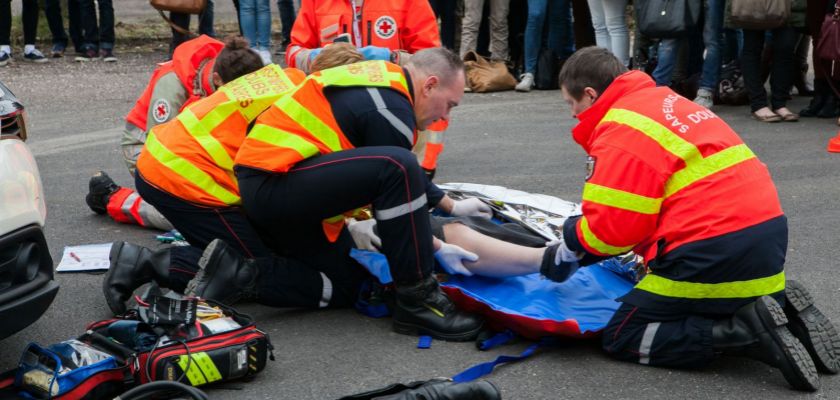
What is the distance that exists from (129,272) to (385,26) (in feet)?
7.65

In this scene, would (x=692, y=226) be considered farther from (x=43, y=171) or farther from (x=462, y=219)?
(x=43, y=171)

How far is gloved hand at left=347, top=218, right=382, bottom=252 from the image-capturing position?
4.52m

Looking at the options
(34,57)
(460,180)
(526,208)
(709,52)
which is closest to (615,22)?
(709,52)

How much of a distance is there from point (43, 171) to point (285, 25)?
4.99 metres

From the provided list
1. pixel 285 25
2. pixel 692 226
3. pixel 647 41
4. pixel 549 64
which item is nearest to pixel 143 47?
pixel 285 25

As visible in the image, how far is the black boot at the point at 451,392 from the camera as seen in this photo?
331 cm

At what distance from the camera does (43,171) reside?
23.9 feet

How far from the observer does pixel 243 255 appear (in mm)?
4625

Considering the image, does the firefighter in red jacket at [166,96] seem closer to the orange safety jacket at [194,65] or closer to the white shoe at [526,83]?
the orange safety jacket at [194,65]

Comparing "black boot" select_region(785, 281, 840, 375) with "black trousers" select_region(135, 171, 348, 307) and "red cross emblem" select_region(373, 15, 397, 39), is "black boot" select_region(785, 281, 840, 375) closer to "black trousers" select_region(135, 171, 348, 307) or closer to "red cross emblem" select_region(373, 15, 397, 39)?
"black trousers" select_region(135, 171, 348, 307)

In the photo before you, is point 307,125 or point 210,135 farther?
point 210,135

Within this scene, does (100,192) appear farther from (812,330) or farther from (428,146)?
(812,330)

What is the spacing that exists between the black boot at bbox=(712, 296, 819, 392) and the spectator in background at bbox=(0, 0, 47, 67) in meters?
9.43

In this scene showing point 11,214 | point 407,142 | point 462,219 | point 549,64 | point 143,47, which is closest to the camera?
point 11,214
